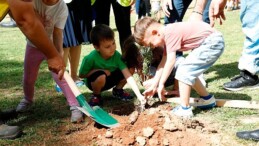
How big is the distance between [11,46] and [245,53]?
563 cm

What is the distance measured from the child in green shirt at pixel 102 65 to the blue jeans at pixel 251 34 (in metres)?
1.37

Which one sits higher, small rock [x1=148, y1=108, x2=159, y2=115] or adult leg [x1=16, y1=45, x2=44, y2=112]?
adult leg [x1=16, y1=45, x2=44, y2=112]

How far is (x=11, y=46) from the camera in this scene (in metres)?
8.12

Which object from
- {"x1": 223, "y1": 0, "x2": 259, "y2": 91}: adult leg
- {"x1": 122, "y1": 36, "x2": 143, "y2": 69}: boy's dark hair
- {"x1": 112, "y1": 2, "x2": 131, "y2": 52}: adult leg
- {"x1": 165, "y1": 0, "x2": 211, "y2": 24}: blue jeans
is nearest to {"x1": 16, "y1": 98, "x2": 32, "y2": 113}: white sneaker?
{"x1": 122, "y1": 36, "x2": 143, "y2": 69}: boy's dark hair

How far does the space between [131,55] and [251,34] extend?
1.37 meters

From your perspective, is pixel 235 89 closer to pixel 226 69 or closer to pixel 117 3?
pixel 226 69

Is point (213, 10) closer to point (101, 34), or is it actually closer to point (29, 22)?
point (101, 34)

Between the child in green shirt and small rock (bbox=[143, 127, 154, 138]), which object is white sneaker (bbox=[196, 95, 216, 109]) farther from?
small rock (bbox=[143, 127, 154, 138])

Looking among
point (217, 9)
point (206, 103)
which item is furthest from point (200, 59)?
point (217, 9)

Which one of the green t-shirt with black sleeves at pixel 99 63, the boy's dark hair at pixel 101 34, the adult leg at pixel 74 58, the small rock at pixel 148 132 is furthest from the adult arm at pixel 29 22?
the adult leg at pixel 74 58

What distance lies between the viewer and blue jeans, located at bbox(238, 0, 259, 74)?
3963mm

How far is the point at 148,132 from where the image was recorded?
268 centimetres

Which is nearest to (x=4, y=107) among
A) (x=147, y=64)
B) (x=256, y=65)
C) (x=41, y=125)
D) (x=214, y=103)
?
(x=41, y=125)

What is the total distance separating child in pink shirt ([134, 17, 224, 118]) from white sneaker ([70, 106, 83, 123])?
2.39 feet
